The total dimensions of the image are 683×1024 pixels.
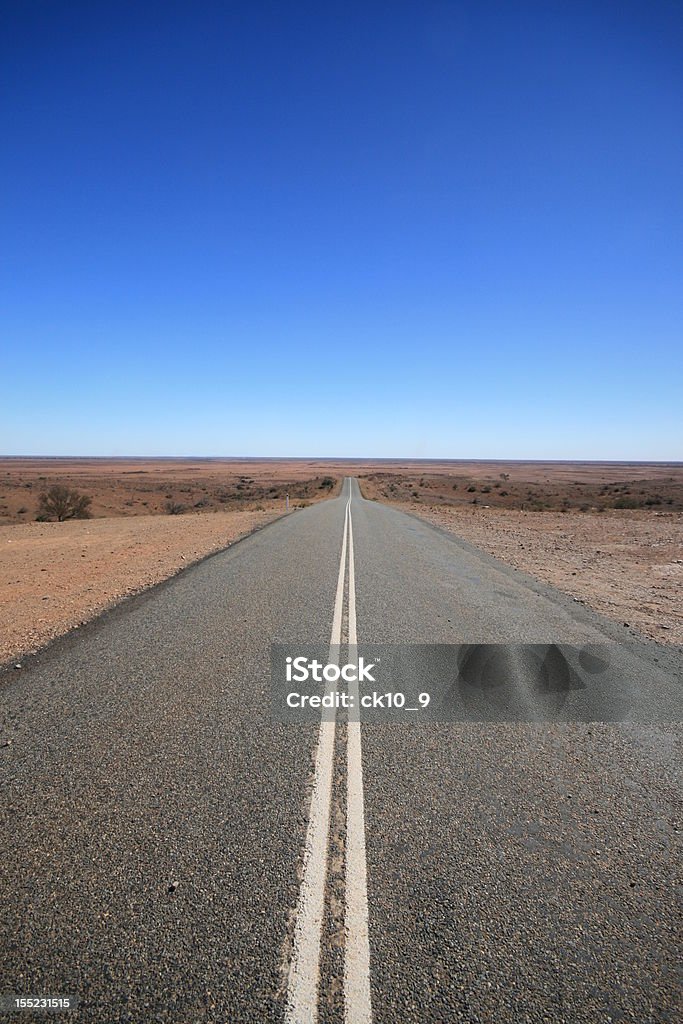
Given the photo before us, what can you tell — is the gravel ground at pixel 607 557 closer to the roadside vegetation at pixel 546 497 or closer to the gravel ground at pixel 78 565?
the gravel ground at pixel 78 565

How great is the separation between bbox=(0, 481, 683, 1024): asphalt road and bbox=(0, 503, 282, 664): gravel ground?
1289mm

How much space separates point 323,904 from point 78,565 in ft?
33.9

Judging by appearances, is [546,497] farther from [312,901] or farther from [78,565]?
[312,901]

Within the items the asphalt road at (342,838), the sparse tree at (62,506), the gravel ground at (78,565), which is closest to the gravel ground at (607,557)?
the asphalt road at (342,838)

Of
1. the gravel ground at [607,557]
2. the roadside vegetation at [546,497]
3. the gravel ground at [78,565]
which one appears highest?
the roadside vegetation at [546,497]

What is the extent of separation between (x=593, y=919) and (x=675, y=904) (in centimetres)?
49

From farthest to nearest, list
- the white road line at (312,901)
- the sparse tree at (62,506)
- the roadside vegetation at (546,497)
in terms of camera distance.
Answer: the roadside vegetation at (546,497)
the sparse tree at (62,506)
the white road line at (312,901)

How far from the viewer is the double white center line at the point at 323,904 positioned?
2.01 metres

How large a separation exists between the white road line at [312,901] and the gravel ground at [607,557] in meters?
5.44

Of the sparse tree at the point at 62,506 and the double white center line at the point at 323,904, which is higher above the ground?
the sparse tree at the point at 62,506

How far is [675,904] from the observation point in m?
2.56

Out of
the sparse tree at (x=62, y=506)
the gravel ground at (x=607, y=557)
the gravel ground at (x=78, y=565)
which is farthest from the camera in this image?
the sparse tree at (x=62, y=506)

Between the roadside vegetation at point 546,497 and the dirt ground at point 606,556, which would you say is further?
the roadside vegetation at point 546,497

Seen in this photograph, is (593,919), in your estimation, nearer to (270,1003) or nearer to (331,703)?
(270,1003)
